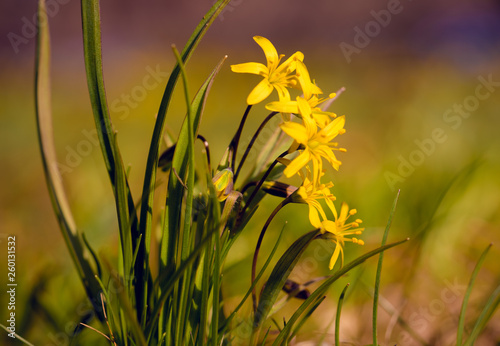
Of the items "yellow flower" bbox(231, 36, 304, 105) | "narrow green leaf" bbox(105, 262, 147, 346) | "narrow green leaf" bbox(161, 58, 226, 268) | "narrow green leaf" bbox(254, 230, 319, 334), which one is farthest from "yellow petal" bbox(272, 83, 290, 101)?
"narrow green leaf" bbox(105, 262, 147, 346)

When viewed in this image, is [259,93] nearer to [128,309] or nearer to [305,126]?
[305,126]

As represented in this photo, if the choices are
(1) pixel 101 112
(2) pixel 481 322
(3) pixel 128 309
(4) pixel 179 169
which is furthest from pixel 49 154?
(2) pixel 481 322

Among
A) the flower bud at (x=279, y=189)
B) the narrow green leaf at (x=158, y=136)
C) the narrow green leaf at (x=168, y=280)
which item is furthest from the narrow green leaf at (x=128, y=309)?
the flower bud at (x=279, y=189)

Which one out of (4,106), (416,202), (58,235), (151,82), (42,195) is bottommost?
(58,235)

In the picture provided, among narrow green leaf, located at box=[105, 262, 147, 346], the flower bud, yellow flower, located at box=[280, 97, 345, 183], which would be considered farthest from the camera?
the flower bud

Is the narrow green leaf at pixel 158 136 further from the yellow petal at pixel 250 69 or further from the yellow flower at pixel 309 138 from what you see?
the yellow flower at pixel 309 138

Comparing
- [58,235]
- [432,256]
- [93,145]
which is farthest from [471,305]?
[93,145]

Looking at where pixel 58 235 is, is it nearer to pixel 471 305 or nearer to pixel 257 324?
pixel 257 324

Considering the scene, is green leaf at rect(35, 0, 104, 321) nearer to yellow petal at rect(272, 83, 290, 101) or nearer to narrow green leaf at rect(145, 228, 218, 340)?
narrow green leaf at rect(145, 228, 218, 340)
